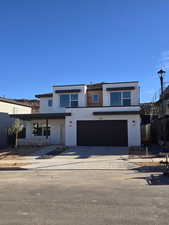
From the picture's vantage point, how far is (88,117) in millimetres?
21469

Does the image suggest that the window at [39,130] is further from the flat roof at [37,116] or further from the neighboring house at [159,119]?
the neighboring house at [159,119]

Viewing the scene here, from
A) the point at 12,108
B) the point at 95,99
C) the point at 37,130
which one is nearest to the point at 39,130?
the point at 37,130

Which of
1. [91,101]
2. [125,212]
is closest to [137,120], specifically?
[91,101]

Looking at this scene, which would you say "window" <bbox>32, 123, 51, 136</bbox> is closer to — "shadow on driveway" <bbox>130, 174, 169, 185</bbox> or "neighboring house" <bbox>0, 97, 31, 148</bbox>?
"neighboring house" <bbox>0, 97, 31, 148</bbox>

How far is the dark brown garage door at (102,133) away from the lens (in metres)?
20.8

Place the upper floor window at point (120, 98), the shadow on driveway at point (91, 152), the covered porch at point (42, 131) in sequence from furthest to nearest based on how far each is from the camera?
the upper floor window at point (120, 98), the covered porch at point (42, 131), the shadow on driveway at point (91, 152)

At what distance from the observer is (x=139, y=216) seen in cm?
498

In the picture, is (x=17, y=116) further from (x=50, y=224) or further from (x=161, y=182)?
(x=50, y=224)

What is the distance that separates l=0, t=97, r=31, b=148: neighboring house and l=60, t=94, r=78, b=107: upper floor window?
689cm

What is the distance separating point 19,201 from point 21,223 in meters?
1.61

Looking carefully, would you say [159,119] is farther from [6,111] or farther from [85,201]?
[85,201]

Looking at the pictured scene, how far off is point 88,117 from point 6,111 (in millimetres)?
12340

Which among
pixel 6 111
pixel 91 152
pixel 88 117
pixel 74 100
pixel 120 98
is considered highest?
pixel 120 98

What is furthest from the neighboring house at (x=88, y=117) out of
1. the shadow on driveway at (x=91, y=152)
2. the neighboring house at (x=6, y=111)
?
the neighboring house at (x=6, y=111)
